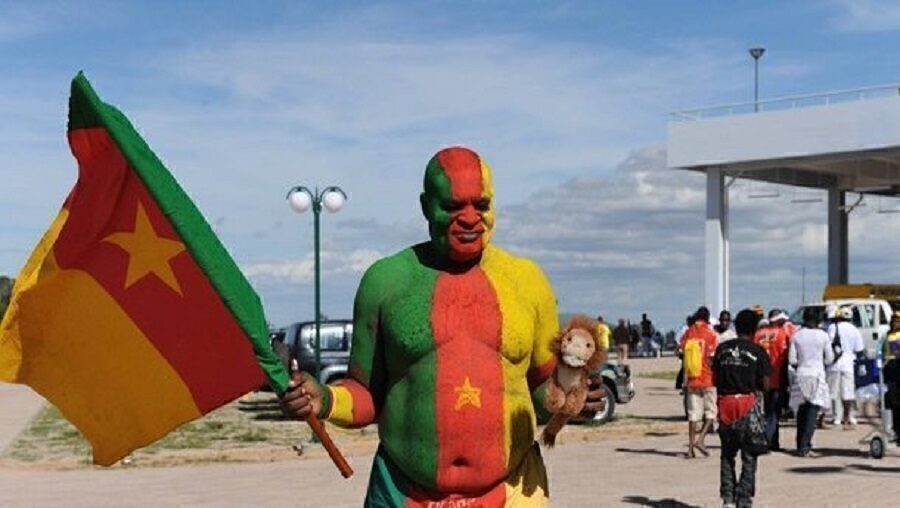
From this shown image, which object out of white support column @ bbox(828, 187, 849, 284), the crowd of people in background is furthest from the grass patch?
the crowd of people in background

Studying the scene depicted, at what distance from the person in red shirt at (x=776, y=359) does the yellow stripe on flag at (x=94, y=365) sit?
39.6 feet

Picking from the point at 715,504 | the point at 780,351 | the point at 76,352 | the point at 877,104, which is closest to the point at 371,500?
the point at 76,352

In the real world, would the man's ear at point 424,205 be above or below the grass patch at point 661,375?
above

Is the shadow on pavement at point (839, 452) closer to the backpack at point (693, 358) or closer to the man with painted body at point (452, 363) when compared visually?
the backpack at point (693, 358)

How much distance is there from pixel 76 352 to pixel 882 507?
840cm

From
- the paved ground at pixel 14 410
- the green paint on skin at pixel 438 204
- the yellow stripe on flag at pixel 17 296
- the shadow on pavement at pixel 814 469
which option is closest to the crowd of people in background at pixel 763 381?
the shadow on pavement at pixel 814 469

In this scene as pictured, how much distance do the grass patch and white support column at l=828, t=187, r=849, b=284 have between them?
6.72 metres

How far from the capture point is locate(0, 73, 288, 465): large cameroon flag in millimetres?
4684

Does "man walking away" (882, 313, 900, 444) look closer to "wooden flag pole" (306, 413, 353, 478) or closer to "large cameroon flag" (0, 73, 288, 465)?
"large cameroon flag" (0, 73, 288, 465)

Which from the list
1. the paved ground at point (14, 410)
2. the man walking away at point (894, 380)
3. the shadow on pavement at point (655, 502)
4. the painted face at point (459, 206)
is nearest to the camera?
the painted face at point (459, 206)

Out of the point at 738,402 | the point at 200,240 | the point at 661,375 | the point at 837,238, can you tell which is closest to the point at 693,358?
the point at 738,402

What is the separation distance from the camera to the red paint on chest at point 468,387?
436 cm

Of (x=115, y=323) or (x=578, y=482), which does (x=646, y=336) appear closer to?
(x=578, y=482)

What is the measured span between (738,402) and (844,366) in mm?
7909
